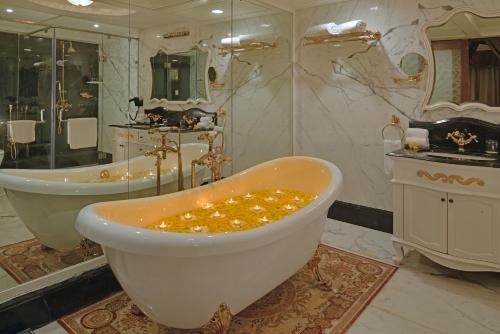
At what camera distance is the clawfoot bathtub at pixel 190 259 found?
4.68 ft

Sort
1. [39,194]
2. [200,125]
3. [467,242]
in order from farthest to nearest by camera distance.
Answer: [200,125] < [467,242] < [39,194]

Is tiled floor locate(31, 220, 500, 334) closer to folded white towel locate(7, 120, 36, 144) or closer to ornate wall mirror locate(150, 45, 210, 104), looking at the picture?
folded white towel locate(7, 120, 36, 144)

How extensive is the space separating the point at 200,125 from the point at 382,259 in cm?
191

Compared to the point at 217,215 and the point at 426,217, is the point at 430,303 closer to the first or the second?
the point at 426,217

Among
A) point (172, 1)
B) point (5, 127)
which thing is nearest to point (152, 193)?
point (5, 127)

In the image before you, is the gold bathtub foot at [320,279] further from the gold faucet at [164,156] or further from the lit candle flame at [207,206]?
Answer: the gold faucet at [164,156]

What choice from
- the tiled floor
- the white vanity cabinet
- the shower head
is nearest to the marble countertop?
the white vanity cabinet

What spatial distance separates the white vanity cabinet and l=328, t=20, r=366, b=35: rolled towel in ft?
4.30

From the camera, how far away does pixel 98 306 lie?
2178mm

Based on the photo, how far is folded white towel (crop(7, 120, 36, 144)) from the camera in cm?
201

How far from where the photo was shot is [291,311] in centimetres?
213

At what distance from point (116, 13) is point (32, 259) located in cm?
166

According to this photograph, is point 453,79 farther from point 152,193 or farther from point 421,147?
point 152,193

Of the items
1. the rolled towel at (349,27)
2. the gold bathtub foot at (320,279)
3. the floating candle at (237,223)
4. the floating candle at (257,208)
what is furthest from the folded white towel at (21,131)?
the rolled towel at (349,27)
